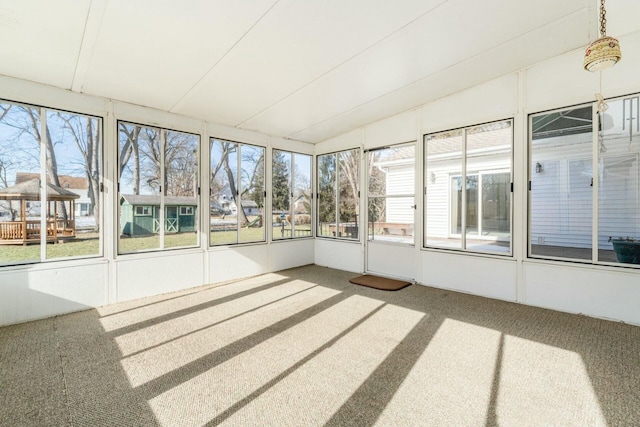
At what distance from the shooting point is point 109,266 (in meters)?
3.82

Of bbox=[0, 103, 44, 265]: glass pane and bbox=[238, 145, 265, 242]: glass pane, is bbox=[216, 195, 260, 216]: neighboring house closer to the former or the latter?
bbox=[238, 145, 265, 242]: glass pane

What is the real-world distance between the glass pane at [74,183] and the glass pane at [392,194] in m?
4.23

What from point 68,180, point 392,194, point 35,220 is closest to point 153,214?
point 68,180

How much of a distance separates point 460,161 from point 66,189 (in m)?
5.46

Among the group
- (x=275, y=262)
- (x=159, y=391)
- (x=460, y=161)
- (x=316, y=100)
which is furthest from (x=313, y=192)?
(x=159, y=391)

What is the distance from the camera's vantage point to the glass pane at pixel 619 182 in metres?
3.44

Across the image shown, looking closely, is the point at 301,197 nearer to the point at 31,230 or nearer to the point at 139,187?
the point at 139,187

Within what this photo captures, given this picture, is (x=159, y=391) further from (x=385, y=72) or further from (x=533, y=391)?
(x=385, y=72)

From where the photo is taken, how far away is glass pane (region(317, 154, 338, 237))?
20.2 ft

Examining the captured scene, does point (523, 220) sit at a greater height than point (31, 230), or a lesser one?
greater

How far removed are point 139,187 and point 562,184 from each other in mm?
6586

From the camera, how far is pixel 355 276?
17.6 ft

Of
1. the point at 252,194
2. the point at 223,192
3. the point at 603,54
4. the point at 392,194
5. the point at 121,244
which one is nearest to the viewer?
the point at 603,54

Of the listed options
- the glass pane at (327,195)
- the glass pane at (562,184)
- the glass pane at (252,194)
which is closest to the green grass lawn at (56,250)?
the glass pane at (252,194)
